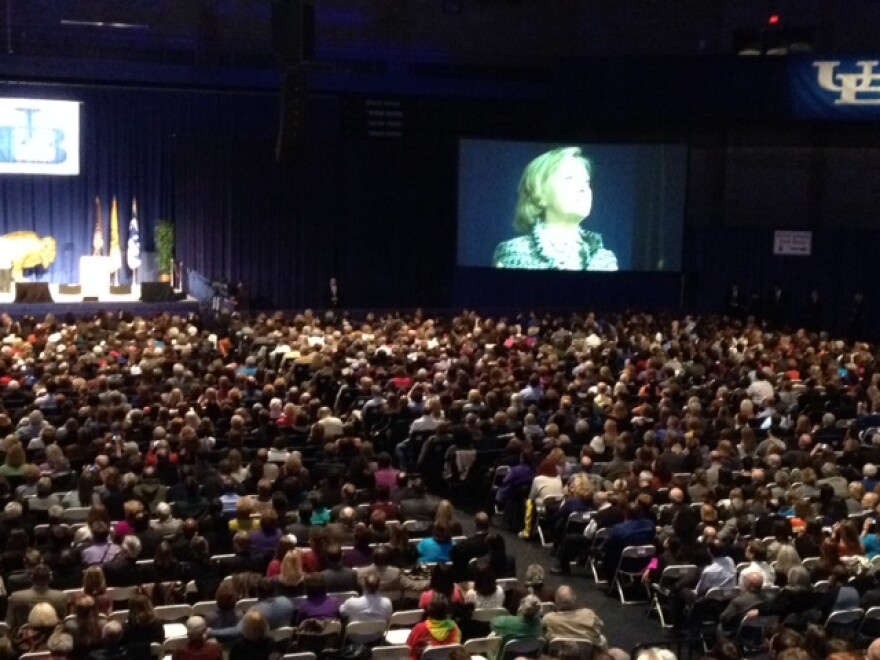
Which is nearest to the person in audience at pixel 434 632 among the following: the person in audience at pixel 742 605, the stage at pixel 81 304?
the person in audience at pixel 742 605

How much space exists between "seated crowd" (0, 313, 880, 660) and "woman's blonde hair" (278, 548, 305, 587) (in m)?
0.08

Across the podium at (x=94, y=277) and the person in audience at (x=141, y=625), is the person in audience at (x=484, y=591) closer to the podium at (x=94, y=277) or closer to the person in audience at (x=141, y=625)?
the person in audience at (x=141, y=625)

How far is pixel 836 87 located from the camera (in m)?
26.7

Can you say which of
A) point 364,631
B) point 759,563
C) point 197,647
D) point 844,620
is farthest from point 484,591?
point 844,620

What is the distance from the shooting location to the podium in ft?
84.9

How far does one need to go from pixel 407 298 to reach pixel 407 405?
16.2 m

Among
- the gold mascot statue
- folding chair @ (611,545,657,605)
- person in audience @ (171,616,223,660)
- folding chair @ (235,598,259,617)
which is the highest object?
the gold mascot statue

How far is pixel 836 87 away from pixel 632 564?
18.7 m

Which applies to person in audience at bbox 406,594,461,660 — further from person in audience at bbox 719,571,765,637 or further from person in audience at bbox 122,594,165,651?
person in audience at bbox 719,571,765,637

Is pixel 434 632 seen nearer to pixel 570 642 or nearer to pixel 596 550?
pixel 570 642

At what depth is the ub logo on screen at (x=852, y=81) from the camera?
2627cm

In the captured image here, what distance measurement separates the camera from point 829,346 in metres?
19.9

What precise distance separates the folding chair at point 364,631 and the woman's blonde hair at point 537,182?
2115 centimetres

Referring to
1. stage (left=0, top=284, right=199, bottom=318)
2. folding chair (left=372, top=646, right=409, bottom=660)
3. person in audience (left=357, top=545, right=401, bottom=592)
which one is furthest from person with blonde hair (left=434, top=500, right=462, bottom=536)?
stage (left=0, top=284, right=199, bottom=318)
